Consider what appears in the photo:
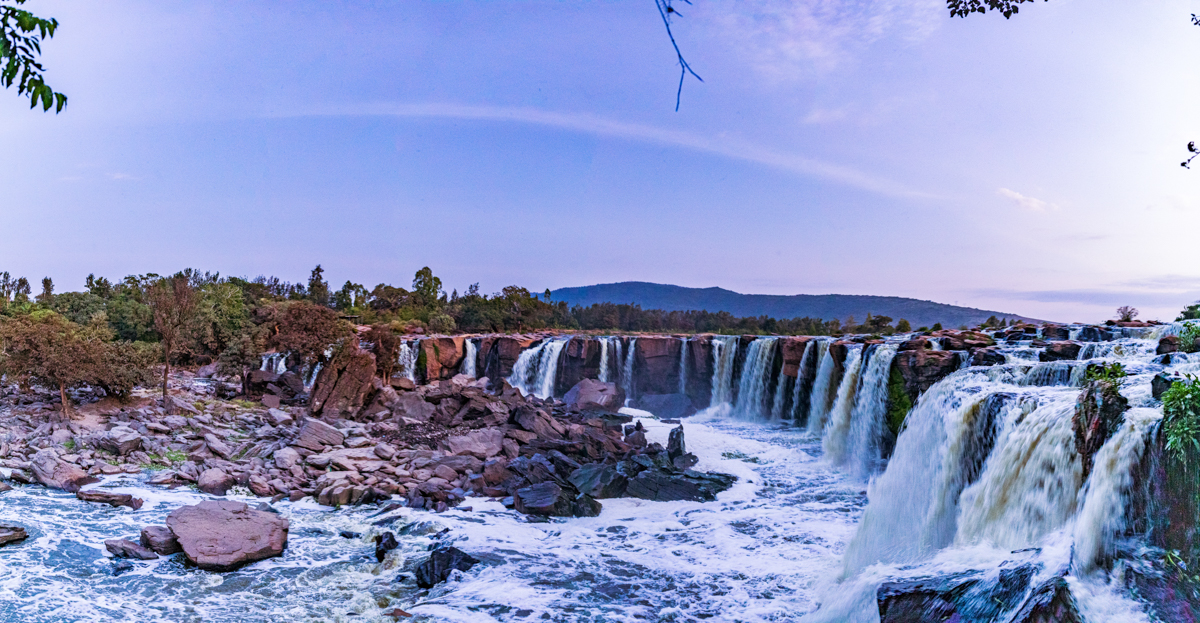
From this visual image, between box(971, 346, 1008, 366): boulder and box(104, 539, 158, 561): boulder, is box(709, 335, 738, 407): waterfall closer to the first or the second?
box(971, 346, 1008, 366): boulder

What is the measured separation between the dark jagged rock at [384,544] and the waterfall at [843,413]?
11332 millimetres

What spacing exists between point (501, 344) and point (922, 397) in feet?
63.0

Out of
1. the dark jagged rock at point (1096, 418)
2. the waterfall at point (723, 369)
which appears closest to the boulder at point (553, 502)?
the dark jagged rock at point (1096, 418)

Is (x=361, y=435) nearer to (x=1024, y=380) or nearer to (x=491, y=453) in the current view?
(x=491, y=453)

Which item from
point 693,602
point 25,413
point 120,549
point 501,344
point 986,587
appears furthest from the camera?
point 501,344

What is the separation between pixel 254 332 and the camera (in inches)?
1017

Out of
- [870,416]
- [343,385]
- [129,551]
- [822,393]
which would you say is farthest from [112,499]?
[822,393]

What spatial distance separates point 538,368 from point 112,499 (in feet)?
57.9

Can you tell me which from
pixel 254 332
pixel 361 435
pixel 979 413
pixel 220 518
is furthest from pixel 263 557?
pixel 254 332

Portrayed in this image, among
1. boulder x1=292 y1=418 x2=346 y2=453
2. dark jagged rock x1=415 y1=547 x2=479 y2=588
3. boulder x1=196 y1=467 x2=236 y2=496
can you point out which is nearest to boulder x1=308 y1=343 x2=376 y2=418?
boulder x1=292 y1=418 x2=346 y2=453

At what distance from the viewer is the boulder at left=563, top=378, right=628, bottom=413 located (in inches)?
882

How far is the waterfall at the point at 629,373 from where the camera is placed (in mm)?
28078

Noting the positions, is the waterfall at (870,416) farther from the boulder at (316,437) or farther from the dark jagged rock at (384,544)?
the boulder at (316,437)

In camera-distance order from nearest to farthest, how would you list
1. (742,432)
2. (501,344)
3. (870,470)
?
(870,470) → (742,432) → (501,344)
